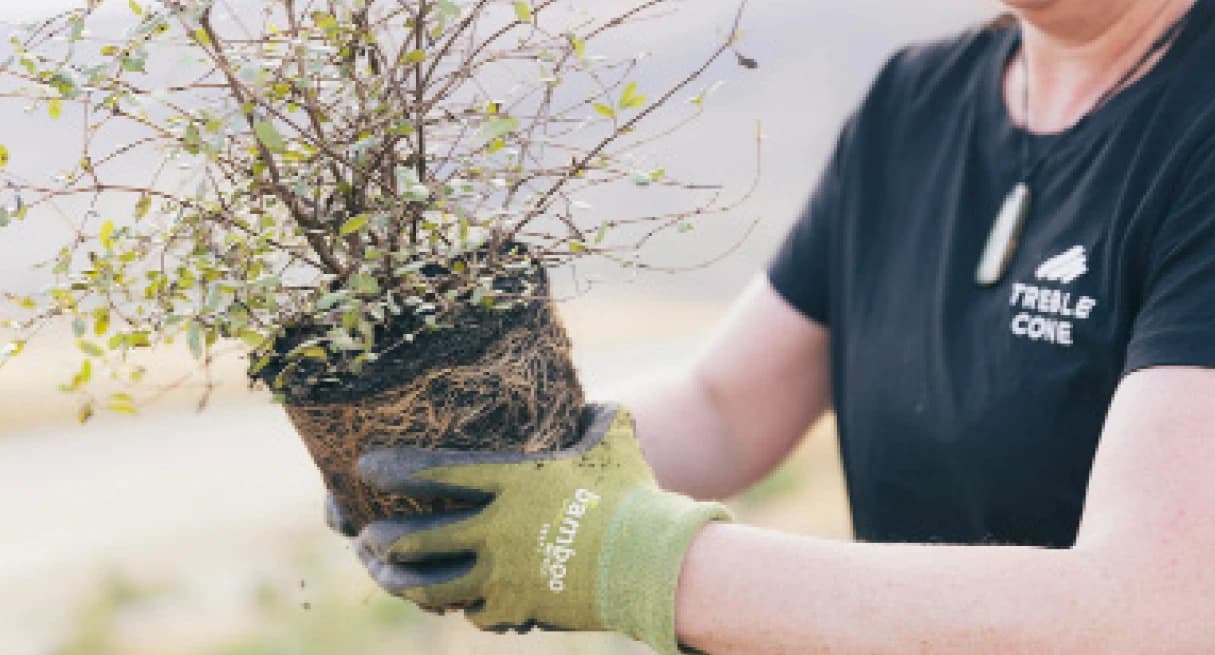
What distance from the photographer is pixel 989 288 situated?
5.28 ft

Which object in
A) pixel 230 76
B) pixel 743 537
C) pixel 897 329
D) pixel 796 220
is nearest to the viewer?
pixel 230 76

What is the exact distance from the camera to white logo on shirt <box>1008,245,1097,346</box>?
4.87 feet

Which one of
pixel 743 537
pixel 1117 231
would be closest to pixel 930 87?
pixel 1117 231

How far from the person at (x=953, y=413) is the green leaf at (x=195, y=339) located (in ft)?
0.66

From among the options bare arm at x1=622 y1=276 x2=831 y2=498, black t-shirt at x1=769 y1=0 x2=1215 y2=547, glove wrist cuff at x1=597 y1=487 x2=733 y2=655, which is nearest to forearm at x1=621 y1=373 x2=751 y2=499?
bare arm at x1=622 y1=276 x2=831 y2=498

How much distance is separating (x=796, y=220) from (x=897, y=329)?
0.82 ft

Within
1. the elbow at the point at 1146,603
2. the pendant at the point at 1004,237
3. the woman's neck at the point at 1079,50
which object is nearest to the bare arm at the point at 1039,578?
the elbow at the point at 1146,603

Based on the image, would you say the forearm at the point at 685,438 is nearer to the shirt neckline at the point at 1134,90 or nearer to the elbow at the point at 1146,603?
the shirt neckline at the point at 1134,90

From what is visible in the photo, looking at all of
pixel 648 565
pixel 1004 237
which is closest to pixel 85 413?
pixel 648 565

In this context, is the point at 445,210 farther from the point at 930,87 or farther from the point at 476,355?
the point at 930,87

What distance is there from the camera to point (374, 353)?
1.34 meters

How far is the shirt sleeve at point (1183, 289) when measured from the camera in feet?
4.25

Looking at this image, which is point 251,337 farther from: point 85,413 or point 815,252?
point 815,252

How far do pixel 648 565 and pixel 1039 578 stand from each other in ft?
1.06
